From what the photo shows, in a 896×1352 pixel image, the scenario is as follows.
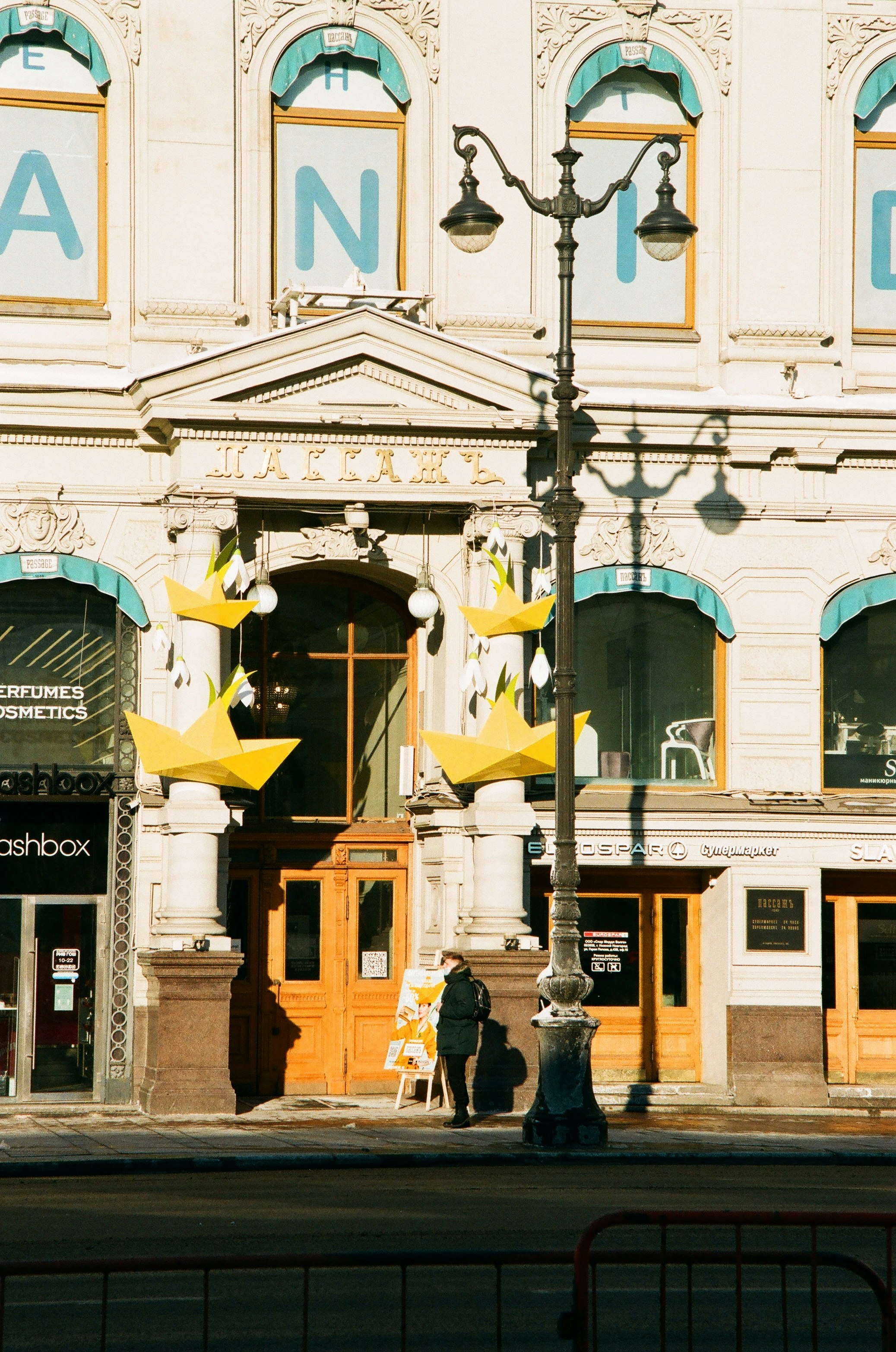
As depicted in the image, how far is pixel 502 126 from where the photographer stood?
25047mm

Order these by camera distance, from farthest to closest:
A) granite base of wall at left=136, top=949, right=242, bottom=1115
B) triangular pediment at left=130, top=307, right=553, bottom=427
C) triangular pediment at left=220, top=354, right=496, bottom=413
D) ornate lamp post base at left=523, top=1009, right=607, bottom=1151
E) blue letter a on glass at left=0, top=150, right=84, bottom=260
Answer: blue letter a on glass at left=0, top=150, right=84, bottom=260
triangular pediment at left=220, top=354, right=496, bottom=413
triangular pediment at left=130, top=307, right=553, bottom=427
granite base of wall at left=136, top=949, right=242, bottom=1115
ornate lamp post base at left=523, top=1009, right=607, bottom=1151

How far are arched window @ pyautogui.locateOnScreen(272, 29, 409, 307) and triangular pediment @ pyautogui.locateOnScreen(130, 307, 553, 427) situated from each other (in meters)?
1.37

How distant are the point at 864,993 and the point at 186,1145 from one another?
10.3 metres

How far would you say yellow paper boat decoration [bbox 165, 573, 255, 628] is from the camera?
2297 centimetres

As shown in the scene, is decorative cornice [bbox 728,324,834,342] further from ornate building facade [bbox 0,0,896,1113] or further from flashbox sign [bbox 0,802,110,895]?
flashbox sign [bbox 0,802,110,895]

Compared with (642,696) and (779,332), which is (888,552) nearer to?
(779,332)

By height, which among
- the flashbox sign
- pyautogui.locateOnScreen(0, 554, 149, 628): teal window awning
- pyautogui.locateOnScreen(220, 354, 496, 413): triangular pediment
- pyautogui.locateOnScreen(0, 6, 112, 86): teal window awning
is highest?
pyautogui.locateOnScreen(0, 6, 112, 86): teal window awning

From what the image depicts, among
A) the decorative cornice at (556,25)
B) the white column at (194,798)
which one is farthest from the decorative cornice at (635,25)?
the white column at (194,798)

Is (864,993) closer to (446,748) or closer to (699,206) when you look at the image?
(446,748)

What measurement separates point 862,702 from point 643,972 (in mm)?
4593

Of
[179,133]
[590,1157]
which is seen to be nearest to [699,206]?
[179,133]

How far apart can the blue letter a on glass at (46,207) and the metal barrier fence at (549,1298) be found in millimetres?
15219

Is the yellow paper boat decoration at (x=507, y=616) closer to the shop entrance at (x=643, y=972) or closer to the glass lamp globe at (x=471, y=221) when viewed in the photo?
the shop entrance at (x=643, y=972)

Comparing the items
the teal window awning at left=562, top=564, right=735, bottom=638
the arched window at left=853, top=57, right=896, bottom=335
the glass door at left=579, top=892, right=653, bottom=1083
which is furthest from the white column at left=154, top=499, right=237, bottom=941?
the arched window at left=853, top=57, right=896, bottom=335
